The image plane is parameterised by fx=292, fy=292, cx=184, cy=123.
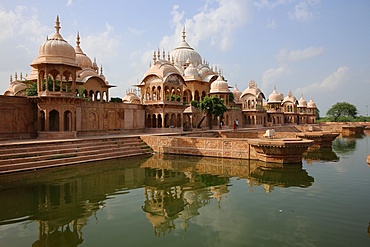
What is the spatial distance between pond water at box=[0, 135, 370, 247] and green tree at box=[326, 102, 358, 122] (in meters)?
60.1

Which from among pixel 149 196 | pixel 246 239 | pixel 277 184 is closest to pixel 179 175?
pixel 149 196

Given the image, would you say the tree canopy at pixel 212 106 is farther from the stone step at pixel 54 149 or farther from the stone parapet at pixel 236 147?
the stone step at pixel 54 149

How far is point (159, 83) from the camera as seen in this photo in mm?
22859

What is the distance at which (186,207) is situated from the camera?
7.14m

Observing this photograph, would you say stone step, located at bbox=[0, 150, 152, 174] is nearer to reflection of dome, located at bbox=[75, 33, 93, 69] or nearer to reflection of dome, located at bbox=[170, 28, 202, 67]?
reflection of dome, located at bbox=[75, 33, 93, 69]

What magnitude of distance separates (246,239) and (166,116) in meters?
19.0

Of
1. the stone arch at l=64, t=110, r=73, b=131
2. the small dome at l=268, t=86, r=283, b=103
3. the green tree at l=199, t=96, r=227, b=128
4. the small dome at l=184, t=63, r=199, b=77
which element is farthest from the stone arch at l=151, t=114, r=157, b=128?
the small dome at l=268, t=86, r=283, b=103

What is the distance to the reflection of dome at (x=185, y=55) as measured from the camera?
3857 cm

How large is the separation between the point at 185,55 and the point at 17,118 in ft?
87.5

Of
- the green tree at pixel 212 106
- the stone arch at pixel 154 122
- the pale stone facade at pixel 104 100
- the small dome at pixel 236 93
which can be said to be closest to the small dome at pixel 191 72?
the pale stone facade at pixel 104 100

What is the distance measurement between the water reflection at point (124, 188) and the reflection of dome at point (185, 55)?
26445 mm

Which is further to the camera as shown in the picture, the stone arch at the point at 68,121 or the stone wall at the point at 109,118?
the stone wall at the point at 109,118

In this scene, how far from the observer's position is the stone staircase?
35.7ft

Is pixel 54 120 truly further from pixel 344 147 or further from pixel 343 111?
pixel 343 111
